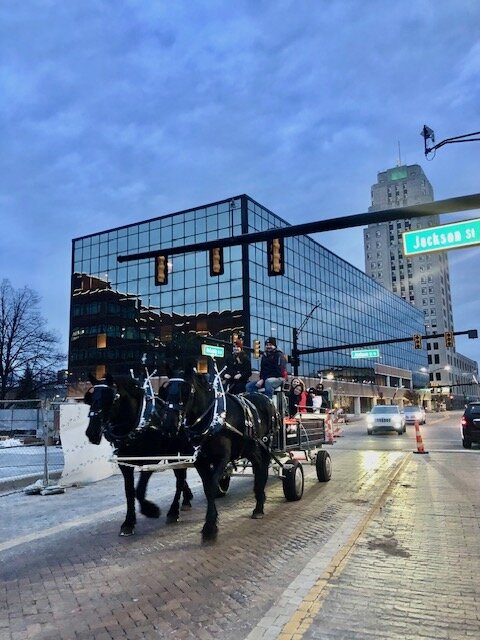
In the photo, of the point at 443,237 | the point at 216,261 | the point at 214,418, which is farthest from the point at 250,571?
the point at 216,261

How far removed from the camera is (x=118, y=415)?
23.0 ft

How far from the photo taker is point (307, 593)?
4.78 m

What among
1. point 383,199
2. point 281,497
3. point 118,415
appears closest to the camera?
point 118,415

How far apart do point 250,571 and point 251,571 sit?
10 millimetres

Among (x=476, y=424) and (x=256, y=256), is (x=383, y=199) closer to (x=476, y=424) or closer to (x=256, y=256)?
(x=256, y=256)

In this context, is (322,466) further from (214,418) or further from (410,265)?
(410,265)

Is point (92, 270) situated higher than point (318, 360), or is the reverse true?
point (92, 270)

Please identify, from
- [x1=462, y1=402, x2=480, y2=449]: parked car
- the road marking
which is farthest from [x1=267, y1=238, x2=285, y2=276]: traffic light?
[x1=462, y1=402, x2=480, y2=449]: parked car

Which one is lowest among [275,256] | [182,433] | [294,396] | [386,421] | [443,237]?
[386,421]

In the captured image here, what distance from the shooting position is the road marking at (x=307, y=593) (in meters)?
4.04

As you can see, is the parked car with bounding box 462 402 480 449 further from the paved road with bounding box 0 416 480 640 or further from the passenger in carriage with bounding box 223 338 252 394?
the passenger in carriage with bounding box 223 338 252 394

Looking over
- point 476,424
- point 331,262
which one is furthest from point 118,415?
point 331,262

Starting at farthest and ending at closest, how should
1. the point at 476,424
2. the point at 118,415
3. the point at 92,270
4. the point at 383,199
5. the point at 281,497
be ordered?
1. the point at 383,199
2. the point at 92,270
3. the point at 476,424
4. the point at 281,497
5. the point at 118,415

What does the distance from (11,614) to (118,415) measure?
9.20ft
